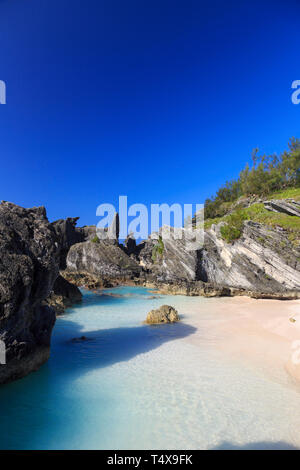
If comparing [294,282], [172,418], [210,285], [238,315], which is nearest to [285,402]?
[172,418]

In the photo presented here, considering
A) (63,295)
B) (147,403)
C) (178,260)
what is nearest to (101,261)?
(178,260)

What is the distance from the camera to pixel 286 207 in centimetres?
2447

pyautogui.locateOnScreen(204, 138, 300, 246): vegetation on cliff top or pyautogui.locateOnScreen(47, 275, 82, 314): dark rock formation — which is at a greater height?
pyautogui.locateOnScreen(204, 138, 300, 246): vegetation on cliff top

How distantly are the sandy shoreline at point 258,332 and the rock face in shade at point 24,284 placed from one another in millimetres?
7475

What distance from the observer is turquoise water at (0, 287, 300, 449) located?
5.41 metres

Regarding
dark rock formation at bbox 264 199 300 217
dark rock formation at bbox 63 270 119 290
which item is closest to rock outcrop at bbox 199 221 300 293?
dark rock formation at bbox 264 199 300 217

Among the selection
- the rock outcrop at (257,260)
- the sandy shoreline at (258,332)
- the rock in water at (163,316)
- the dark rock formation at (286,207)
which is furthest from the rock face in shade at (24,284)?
the dark rock formation at (286,207)

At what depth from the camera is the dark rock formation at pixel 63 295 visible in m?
21.1

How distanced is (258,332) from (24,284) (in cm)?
1238

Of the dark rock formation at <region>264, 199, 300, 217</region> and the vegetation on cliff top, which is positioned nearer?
the dark rock formation at <region>264, 199, 300, 217</region>

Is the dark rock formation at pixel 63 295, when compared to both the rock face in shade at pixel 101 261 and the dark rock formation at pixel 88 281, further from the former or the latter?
the rock face in shade at pixel 101 261

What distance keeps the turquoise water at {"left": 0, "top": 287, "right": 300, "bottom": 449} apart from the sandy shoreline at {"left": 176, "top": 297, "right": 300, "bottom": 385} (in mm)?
1002

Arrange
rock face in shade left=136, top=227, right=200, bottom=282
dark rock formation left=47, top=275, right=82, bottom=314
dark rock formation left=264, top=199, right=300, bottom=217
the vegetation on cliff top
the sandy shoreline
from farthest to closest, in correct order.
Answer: the vegetation on cliff top < rock face in shade left=136, top=227, right=200, bottom=282 < dark rock formation left=264, top=199, right=300, bottom=217 < dark rock formation left=47, top=275, right=82, bottom=314 < the sandy shoreline

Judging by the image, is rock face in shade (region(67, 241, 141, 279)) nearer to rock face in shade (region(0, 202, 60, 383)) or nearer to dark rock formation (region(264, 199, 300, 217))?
dark rock formation (region(264, 199, 300, 217))
